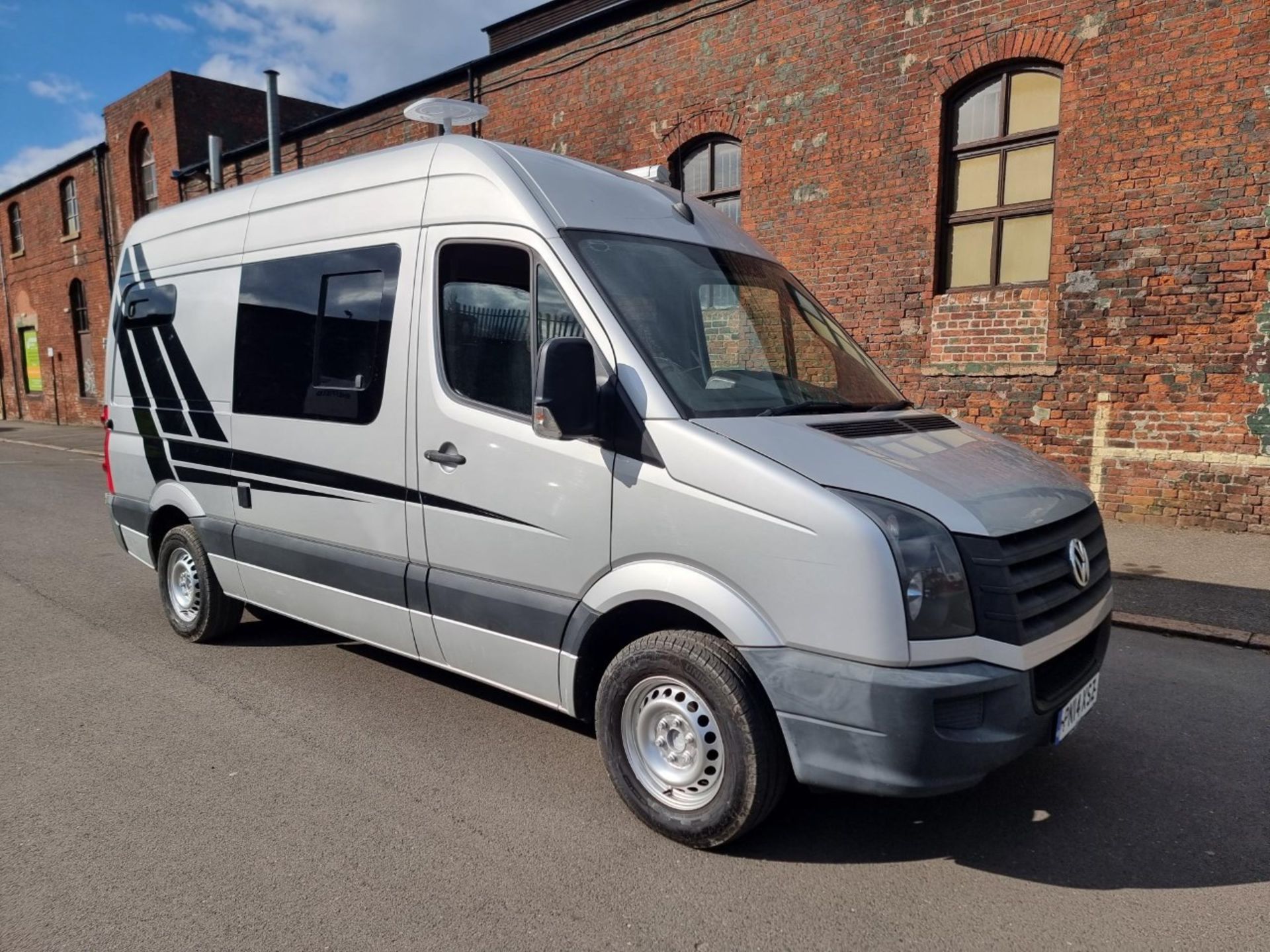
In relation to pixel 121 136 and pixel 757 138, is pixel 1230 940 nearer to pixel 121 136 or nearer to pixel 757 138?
pixel 757 138

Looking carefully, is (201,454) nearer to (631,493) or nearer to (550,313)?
(550,313)

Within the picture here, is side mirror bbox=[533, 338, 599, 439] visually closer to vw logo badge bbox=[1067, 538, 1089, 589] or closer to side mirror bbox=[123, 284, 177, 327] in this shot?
vw logo badge bbox=[1067, 538, 1089, 589]

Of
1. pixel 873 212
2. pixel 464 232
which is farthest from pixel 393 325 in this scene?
pixel 873 212

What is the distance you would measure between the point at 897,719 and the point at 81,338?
31.4m

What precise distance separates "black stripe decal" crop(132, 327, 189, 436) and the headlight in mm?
4311

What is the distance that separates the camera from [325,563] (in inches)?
172

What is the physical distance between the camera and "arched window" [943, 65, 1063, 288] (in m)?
9.07

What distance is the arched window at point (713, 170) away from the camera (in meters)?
11.7

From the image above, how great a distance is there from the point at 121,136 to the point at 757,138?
70.6 feet

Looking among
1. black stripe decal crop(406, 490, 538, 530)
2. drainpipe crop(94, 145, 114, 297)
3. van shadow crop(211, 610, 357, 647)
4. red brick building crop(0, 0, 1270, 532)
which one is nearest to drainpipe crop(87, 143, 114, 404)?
drainpipe crop(94, 145, 114, 297)

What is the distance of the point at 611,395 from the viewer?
124 inches

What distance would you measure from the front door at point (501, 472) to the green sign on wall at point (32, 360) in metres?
32.6

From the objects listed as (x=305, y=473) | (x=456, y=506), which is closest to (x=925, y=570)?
(x=456, y=506)

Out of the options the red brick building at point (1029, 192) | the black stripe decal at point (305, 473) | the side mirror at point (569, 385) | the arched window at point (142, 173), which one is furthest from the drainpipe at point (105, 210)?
the side mirror at point (569, 385)
